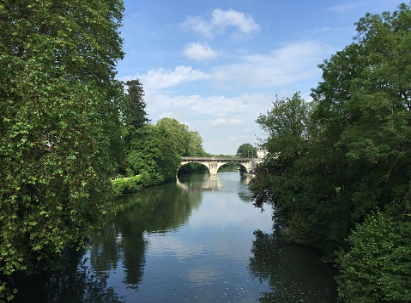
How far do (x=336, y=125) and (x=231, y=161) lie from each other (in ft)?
271

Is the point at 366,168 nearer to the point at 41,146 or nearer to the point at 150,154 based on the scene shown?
the point at 41,146

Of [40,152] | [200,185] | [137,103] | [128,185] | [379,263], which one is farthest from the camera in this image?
[200,185]

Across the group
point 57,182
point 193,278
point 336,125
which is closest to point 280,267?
point 193,278

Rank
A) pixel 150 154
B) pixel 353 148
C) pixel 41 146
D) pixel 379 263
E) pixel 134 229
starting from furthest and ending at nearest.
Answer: pixel 150 154 < pixel 134 229 < pixel 353 148 < pixel 379 263 < pixel 41 146

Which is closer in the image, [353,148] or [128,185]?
[353,148]

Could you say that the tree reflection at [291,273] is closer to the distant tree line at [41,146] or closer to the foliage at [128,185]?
the distant tree line at [41,146]

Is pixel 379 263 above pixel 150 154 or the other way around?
the other way around

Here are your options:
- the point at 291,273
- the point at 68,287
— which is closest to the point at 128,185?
the point at 68,287

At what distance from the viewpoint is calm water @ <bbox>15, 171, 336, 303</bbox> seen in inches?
604

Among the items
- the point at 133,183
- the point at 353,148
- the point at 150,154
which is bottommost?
the point at 133,183

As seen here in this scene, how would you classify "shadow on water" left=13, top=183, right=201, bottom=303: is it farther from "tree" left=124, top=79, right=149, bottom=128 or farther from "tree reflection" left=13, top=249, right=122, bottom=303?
"tree" left=124, top=79, right=149, bottom=128

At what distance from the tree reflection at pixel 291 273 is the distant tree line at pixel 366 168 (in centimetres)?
99

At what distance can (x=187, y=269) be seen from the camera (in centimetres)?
1888

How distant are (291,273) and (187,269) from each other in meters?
6.01
